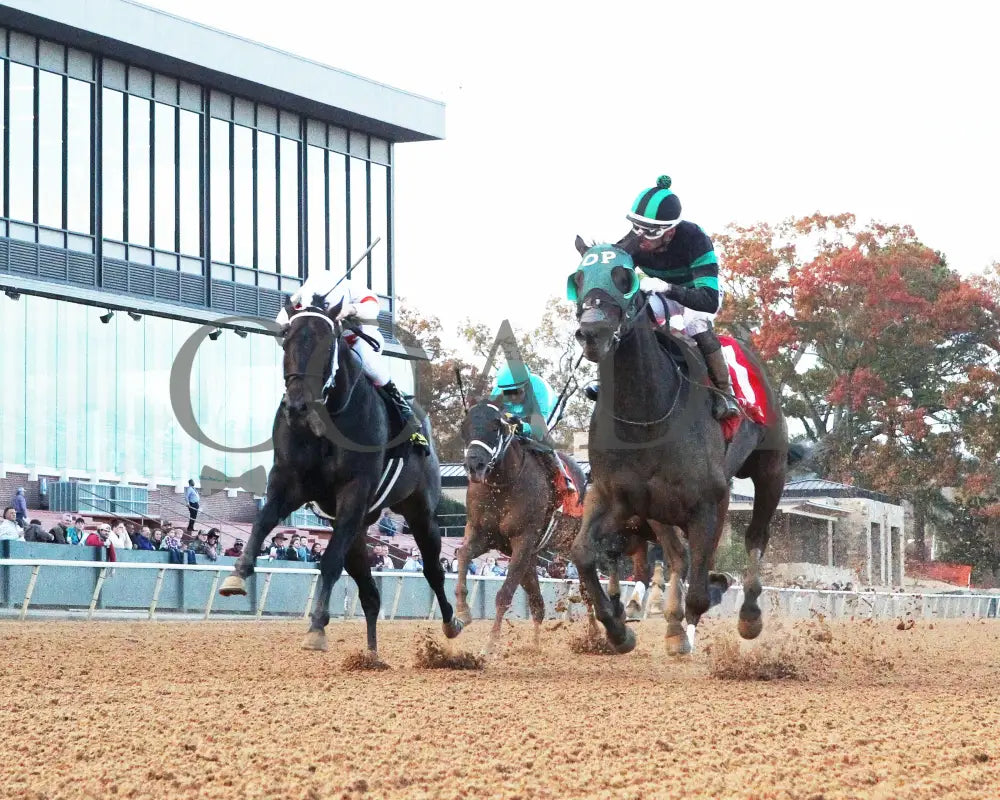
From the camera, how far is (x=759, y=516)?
1090 cm

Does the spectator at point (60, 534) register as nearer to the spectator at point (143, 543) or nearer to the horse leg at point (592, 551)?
the spectator at point (143, 543)

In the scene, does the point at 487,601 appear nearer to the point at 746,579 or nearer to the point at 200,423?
the point at 746,579

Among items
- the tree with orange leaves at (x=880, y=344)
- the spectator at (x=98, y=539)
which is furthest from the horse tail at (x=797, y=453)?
the tree with orange leaves at (x=880, y=344)

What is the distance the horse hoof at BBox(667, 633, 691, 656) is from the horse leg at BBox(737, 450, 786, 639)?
0.71 metres

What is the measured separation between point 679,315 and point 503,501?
350 cm

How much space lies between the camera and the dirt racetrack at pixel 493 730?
489cm

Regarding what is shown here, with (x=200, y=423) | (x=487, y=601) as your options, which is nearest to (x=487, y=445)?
(x=487, y=601)

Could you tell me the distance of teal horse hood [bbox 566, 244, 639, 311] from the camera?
8289mm

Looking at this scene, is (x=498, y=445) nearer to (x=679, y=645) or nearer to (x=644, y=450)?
(x=679, y=645)

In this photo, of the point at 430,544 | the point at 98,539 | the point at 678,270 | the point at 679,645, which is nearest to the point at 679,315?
the point at 678,270

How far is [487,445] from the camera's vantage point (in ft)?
38.5

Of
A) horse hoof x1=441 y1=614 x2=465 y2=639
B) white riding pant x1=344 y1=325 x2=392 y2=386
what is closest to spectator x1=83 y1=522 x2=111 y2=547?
horse hoof x1=441 y1=614 x2=465 y2=639

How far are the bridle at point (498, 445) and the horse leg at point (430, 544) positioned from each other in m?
0.83

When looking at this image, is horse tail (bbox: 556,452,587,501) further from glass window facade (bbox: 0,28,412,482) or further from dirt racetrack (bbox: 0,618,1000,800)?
glass window facade (bbox: 0,28,412,482)
